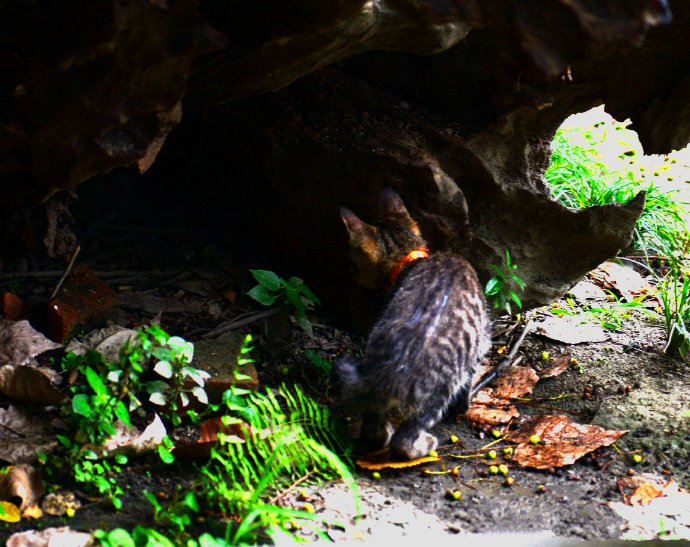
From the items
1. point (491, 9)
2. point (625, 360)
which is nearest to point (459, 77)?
point (491, 9)

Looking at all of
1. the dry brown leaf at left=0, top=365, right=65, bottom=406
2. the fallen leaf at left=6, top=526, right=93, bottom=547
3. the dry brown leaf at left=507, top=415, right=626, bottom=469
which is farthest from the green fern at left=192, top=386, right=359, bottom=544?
the dry brown leaf at left=507, top=415, right=626, bottom=469

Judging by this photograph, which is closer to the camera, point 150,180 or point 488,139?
point 488,139

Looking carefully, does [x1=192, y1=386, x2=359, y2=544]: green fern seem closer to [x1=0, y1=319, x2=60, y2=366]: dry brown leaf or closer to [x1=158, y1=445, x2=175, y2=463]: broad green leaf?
→ [x1=158, y1=445, x2=175, y2=463]: broad green leaf

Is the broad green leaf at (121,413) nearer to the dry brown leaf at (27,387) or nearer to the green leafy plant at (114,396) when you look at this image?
the green leafy plant at (114,396)

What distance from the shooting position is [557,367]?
584cm

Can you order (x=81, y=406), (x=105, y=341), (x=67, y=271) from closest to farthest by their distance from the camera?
(x=81, y=406) < (x=105, y=341) < (x=67, y=271)

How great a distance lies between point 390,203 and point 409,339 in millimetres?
1054

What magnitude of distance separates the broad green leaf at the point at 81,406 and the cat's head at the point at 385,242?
6.22 ft

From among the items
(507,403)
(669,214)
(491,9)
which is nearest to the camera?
(491,9)

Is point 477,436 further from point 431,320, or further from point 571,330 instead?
point 571,330

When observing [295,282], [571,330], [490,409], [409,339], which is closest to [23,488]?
[409,339]

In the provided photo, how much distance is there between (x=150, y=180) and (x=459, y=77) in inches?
99.5

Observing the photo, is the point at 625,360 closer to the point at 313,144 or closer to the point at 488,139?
the point at 488,139

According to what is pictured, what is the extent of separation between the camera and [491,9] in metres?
3.65
